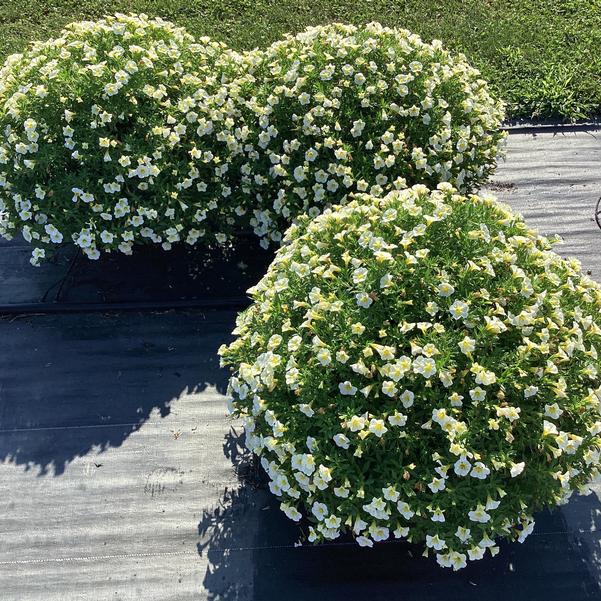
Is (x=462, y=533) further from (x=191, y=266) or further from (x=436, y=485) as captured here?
(x=191, y=266)

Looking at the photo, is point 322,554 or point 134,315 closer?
point 322,554

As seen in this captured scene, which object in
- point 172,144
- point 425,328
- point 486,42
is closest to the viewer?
point 425,328

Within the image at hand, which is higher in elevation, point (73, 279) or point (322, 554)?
point (73, 279)

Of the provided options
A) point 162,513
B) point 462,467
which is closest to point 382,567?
point 462,467

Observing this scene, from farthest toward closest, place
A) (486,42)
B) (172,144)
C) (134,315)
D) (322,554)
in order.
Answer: (486,42), (134,315), (172,144), (322,554)

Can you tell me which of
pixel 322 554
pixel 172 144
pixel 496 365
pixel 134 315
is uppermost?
pixel 172 144

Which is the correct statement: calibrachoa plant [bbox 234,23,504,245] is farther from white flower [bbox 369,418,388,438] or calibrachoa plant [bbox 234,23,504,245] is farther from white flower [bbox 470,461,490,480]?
white flower [bbox 470,461,490,480]

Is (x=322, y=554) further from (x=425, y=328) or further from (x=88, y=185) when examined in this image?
(x=88, y=185)

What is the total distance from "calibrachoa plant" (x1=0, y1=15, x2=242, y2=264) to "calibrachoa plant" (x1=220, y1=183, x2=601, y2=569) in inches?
54.7

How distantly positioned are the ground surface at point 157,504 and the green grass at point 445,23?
3857 mm

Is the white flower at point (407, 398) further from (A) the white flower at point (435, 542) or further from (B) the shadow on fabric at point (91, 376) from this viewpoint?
(B) the shadow on fabric at point (91, 376)

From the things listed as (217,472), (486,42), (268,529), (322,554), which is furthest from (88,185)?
(486,42)

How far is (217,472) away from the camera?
3.79 meters

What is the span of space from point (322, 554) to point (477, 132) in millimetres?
2776
